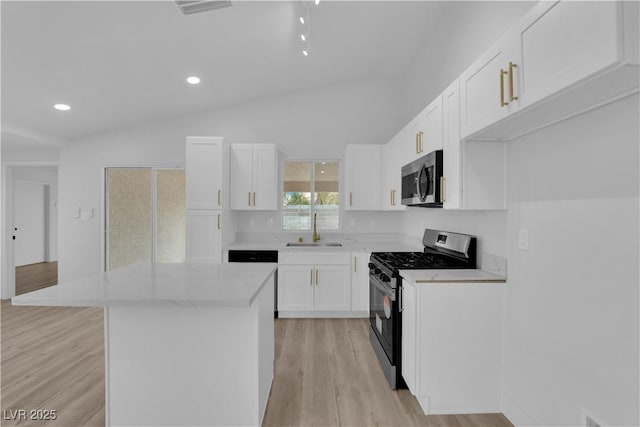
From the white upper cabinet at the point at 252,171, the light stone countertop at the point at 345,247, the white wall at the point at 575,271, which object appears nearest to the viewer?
the white wall at the point at 575,271

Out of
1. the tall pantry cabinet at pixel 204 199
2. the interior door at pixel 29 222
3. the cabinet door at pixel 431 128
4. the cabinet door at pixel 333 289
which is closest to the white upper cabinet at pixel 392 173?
the cabinet door at pixel 431 128

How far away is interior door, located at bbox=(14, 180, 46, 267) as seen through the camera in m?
7.42

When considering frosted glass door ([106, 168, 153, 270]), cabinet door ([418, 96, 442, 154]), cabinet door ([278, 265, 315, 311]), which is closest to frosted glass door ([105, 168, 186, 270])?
frosted glass door ([106, 168, 153, 270])

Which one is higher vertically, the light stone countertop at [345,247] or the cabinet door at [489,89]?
the cabinet door at [489,89]

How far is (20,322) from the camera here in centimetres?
379

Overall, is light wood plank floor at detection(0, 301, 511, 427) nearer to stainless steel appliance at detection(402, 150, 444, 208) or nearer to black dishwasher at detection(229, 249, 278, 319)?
black dishwasher at detection(229, 249, 278, 319)

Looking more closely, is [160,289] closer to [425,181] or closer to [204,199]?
[425,181]

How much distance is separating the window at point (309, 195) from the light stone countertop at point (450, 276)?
247 cm

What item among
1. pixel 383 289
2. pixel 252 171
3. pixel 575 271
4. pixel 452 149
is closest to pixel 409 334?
pixel 383 289

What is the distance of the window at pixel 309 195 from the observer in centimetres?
468

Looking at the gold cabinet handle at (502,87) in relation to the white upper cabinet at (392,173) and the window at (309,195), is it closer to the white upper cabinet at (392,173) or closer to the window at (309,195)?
the white upper cabinet at (392,173)

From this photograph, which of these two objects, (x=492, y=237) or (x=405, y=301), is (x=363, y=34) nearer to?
(x=492, y=237)

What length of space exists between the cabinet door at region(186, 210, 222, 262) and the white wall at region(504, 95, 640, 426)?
3.12 meters

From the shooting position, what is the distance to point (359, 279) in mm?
3971
